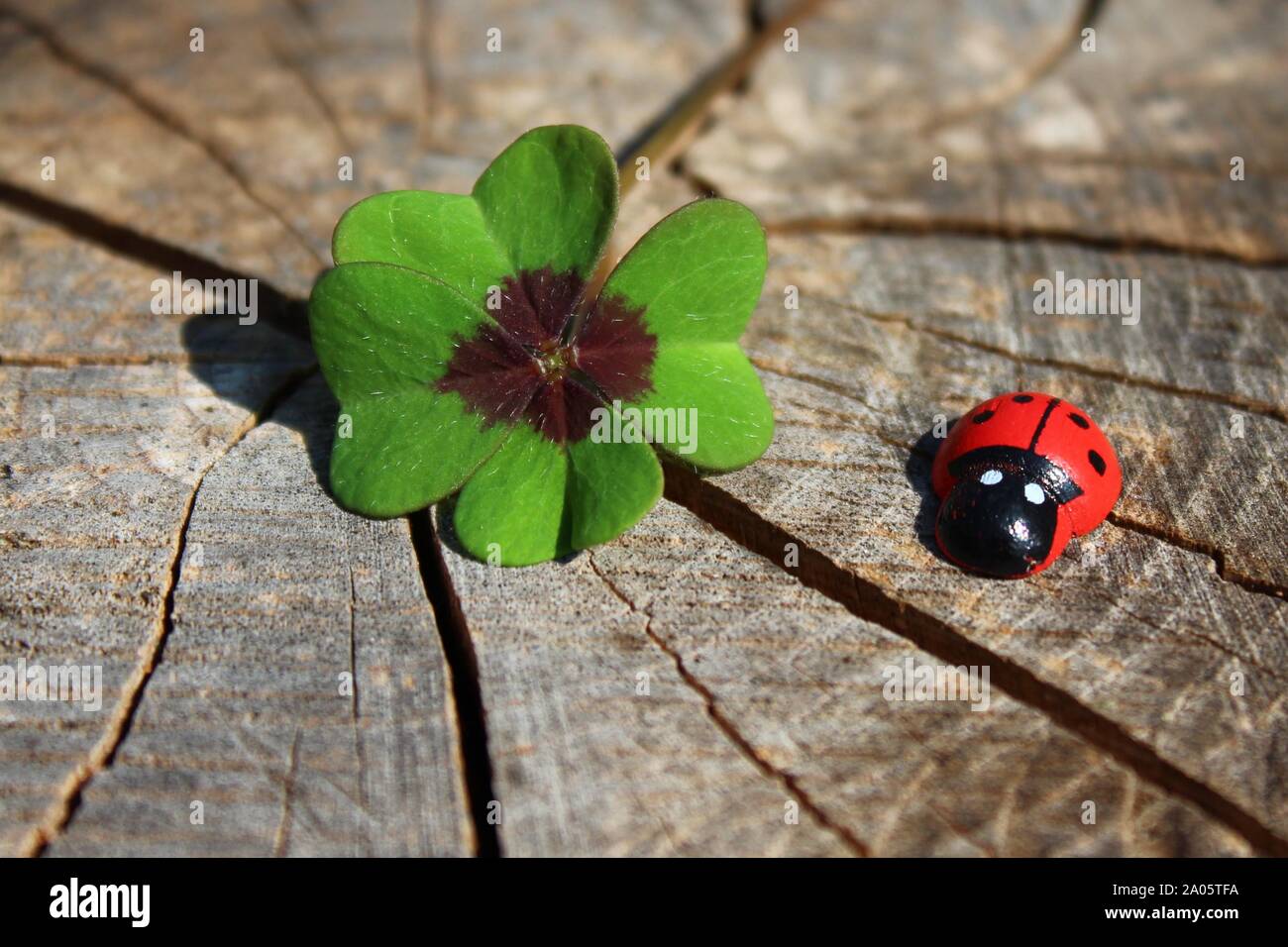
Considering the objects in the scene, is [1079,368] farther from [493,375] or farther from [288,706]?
[288,706]

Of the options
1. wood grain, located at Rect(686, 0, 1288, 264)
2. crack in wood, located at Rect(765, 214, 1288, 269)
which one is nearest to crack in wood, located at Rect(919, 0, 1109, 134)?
wood grain, located at Rect(686, 0, 1288, 264)

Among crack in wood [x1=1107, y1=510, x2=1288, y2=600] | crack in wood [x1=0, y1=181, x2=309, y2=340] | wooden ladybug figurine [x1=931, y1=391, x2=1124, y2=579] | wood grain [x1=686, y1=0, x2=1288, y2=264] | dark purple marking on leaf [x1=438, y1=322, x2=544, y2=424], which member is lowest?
crack in wood [x1=1107, y1=510, x2=1288, y2=600]

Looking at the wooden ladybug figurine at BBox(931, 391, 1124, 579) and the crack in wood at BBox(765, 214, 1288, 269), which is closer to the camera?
the wooden ladybug figurine at BBox(931, 391, 1124, 579)

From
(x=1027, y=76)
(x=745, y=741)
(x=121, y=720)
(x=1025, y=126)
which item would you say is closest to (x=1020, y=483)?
(x=745, y=741)

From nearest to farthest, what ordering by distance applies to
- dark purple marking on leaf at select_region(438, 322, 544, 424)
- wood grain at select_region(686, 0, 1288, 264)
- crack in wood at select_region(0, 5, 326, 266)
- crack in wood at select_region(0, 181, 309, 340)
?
1. dark purple marking on leaf at select_region(438, 322, 544, 424)
2. crack in wood at select_region(0, 181, 309, 340)
3. crack in wood at select_region(0, 5, 326, 266)
4. wood grain at select_region(686, 0, 1288, 264)

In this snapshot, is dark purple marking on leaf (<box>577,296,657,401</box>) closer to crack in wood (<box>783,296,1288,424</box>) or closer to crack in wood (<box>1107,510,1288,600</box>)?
crack in wood (<box>783,296,1288,424</box>)

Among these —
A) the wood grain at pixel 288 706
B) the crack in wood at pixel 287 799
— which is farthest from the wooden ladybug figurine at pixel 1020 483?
the crack in wood at pixel 287 799

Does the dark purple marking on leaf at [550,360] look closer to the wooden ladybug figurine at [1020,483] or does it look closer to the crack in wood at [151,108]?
the wooden ladybug figurine at [1020,483]
